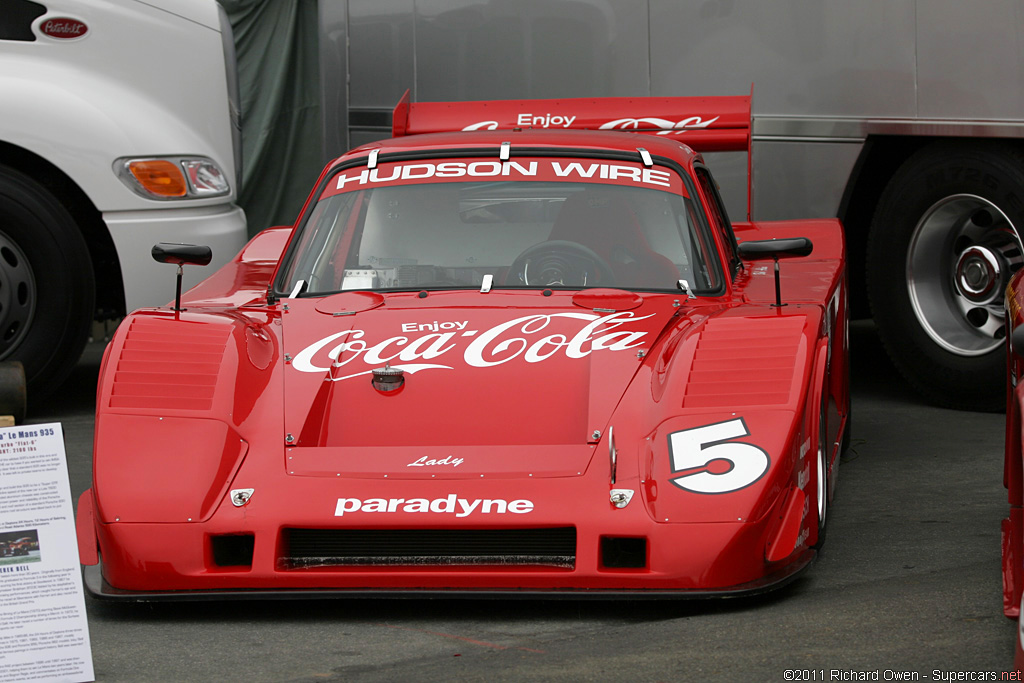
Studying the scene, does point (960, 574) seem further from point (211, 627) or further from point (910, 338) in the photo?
point (910, 338)

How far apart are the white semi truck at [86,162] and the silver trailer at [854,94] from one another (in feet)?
5.75

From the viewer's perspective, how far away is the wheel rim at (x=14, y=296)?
21.8 feet

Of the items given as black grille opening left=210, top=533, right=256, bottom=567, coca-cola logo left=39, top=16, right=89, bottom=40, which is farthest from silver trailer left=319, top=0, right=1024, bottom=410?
black grille opening left=210, top=533, right=256, bottom=567

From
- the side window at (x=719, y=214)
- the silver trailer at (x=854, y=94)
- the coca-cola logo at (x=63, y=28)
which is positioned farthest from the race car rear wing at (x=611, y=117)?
the coca-cola logo at (x=63, y=28)

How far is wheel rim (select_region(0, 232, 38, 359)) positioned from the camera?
6.65 metres

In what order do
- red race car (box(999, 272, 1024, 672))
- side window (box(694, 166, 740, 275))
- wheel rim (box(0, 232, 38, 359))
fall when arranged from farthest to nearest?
wheel rim (box(0, 232, 38, 359)) < side window (box(694, 166, 740, 275)) < red race car (box(999, 272, 1024, 672))

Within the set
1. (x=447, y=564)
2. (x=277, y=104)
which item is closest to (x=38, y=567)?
(x=447, y=564)

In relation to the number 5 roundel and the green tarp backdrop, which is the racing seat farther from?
the green tarp backdrop

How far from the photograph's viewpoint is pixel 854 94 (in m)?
7.11

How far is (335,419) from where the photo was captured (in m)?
4.10

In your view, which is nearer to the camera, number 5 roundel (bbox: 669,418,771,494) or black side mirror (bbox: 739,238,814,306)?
number 5 roundel (bbox: 669,418,771,494)

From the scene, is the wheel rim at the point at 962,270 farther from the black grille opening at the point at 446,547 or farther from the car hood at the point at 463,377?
the black grille opening at the point at 446,547

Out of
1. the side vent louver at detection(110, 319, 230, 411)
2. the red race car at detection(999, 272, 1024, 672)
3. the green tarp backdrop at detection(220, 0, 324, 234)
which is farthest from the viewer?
the green tarp backdrop at detection(220, 0, 324, 234)

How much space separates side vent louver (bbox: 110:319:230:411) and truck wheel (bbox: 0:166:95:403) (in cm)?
249
